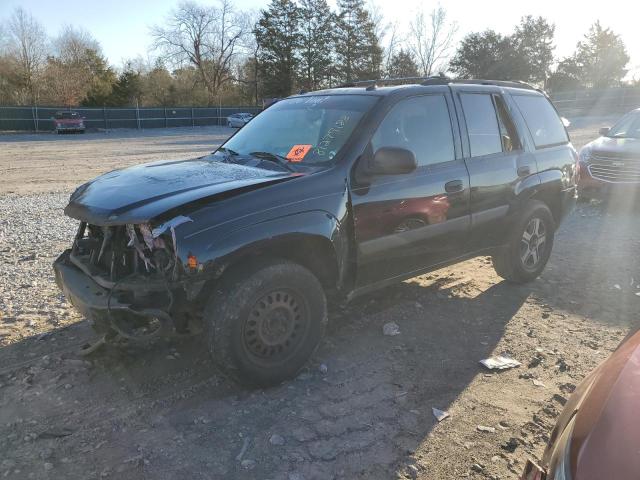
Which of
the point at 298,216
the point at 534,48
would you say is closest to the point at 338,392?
the point at 298,216

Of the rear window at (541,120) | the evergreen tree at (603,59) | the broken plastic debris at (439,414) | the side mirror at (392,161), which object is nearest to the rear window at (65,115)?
the rear window at (541,120)

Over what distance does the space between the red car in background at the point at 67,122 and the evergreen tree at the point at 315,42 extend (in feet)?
87.6

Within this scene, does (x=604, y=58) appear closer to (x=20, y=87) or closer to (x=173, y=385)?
(x=20, y=87)

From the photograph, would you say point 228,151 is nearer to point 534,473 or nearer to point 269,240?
point 269,240

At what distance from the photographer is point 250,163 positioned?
405cm

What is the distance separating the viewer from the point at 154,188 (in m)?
3.43

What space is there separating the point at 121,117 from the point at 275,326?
39.3m

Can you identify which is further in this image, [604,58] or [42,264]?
[604,58]

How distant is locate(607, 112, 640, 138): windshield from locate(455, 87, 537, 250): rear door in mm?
6409

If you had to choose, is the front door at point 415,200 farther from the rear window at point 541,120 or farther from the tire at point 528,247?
→ the rear window at point 541,120

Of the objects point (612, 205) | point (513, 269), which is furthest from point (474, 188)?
point (612, 205)

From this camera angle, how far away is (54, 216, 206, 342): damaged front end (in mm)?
3035

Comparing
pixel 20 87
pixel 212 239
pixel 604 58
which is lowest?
pixel 212 239

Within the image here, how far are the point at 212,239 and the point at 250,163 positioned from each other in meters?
1.18
